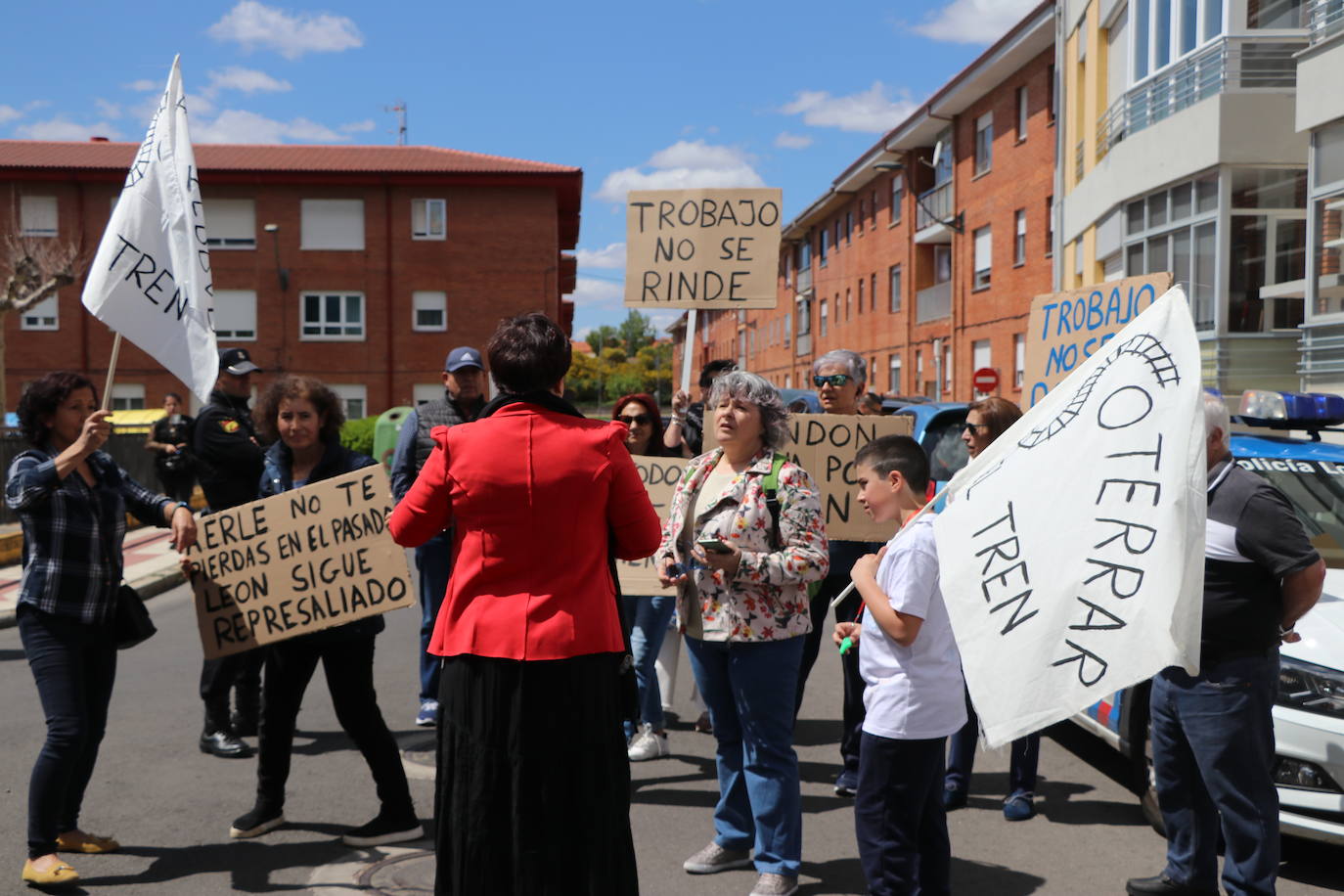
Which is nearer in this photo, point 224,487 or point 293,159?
point 224,487

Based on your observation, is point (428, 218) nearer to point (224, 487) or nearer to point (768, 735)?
point (224, 487)

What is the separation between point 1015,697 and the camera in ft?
9.19

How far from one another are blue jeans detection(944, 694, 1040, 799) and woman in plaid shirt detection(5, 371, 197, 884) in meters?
3.59

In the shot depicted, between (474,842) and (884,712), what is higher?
(884,712)

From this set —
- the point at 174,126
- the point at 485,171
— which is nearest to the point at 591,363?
the point at 485,171

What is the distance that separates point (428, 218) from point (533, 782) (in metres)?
37.9

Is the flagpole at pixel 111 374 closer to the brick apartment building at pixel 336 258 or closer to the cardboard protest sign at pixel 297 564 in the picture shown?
the cardboard protest sign at pixel 297 564

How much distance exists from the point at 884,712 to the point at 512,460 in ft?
4.64

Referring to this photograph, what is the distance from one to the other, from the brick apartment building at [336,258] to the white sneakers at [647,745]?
109 ft

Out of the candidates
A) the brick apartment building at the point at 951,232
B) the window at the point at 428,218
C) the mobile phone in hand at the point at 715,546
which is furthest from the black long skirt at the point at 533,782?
the window at the point at 428,218

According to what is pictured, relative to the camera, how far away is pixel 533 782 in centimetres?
334

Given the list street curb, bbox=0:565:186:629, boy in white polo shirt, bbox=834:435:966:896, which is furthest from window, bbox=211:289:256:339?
boy in white polo shirt, bbox=834:435:966:896

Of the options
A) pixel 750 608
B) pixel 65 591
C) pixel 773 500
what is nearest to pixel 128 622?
pixel 65 591

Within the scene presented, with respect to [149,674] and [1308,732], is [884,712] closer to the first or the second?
[1308,732]
